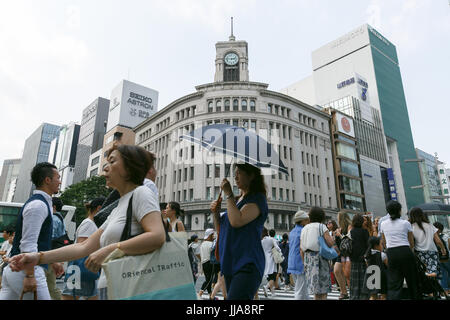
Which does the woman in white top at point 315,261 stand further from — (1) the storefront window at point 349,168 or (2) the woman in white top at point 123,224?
(1) the storefront window at point 349,168

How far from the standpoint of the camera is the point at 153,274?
156 cm

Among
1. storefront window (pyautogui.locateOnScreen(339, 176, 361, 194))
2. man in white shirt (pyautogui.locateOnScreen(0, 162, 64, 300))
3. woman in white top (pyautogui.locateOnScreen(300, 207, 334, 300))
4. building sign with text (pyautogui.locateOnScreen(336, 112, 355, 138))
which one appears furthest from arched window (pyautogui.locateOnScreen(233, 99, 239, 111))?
man in white shirt (pyautogui.locateOnScreen(0, 162, 64, 300))

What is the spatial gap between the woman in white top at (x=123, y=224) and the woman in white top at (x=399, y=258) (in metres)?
4.63

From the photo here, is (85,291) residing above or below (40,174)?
below

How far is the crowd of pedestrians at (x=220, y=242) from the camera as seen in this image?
1.73 metres

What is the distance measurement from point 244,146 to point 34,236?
2.14m

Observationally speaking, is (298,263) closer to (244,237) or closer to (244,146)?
(244,237)

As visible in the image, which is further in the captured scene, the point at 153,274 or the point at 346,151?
the point at 346,151

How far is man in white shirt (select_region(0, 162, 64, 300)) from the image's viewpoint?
8.41 ft

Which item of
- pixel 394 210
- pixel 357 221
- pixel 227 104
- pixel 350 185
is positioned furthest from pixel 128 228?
pixel 350 185

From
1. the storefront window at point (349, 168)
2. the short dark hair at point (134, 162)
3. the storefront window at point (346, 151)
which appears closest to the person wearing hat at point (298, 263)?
the short dark hair at point (134, 162)

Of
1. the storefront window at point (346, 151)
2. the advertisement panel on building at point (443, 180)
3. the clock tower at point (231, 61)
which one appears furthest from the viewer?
the advertisement panel on building at point (443, 180)

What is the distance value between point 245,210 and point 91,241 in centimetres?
126

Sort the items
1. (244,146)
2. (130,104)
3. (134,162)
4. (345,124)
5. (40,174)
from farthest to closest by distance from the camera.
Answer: (130,104), (345,124), (40,174), (244,146), (134,162)
